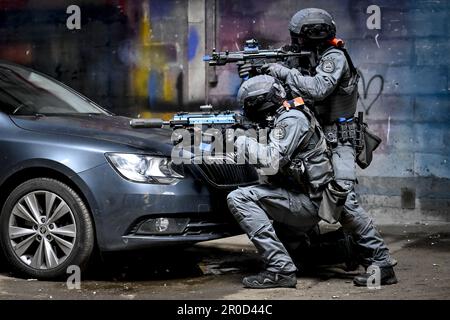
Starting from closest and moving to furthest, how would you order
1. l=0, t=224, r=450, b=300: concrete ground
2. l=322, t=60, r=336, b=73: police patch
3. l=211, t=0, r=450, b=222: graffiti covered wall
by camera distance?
l=0, t=224, r=450, b=300: concrete ground < l=322, t=60, r=336, b=73: police patch < l=211, t=0, r=450, b=222: graffiti covered wall

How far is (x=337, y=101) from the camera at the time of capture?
20.7ft

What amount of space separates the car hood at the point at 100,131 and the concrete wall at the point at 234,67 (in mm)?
2994

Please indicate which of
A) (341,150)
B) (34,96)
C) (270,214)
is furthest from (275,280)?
(34,96)

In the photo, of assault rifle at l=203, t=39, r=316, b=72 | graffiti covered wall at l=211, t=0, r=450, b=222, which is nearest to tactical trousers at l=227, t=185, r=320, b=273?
assault rifle at l=203, t=39, r=316, b=72

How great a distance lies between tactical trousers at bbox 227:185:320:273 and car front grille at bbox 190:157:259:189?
1.15 ft

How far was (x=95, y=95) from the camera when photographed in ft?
33.0

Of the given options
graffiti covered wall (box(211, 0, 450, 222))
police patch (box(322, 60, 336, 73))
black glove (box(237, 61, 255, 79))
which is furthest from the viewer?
graffiti covered wall (box(211, 0, 450, 222))

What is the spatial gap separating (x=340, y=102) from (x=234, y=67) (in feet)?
11.0

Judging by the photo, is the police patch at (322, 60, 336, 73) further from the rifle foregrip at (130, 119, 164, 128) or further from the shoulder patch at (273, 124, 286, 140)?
the rifle foregrip at (130, 119, 164, 128)

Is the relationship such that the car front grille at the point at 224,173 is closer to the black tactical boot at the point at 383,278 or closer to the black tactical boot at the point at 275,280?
the black tactical boot at the point at 275,280

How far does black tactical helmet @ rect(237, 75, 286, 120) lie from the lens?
5.95 metres

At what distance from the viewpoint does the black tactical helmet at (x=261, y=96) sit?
595 centimetres

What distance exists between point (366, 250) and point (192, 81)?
162 inches
